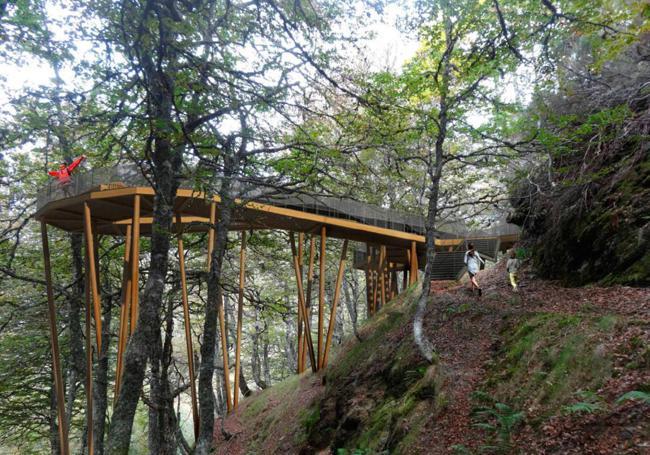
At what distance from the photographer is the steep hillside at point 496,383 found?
4.96 m

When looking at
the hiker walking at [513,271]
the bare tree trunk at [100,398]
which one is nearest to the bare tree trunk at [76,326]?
the bare tree trunk at [100,398]

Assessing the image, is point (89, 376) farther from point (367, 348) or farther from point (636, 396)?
point (636, 396)

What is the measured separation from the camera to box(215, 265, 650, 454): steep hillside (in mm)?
4965

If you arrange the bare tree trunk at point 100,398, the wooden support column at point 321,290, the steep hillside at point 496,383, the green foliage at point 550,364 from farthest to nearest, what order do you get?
the wooden support column at point 321,290
the bare tree trunk at point 100,398
the green foliage at point 550,364
the steep hillside at point 496,383

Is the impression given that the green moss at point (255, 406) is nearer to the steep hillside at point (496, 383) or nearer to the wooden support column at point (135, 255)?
the steep hillside at point (496, 383)

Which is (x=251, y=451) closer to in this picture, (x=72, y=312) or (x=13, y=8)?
(x=72, y=312)

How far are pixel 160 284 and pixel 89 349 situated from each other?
5643 millimetres

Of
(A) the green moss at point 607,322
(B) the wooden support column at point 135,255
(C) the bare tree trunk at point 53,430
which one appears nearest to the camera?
(A) the green moss at point 607,322

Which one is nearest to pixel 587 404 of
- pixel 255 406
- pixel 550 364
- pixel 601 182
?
pixel 550 364

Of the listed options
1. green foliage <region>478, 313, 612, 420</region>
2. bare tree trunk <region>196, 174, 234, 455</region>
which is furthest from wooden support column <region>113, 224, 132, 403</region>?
green foliage <region>478, 313, 612, 420</region>

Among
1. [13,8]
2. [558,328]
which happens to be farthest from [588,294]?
[13,8]

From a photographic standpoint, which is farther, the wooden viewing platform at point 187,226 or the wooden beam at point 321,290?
the wooden beam at point 321,290

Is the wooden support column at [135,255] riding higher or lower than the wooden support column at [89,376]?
higher

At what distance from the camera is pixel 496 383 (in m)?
6.88
